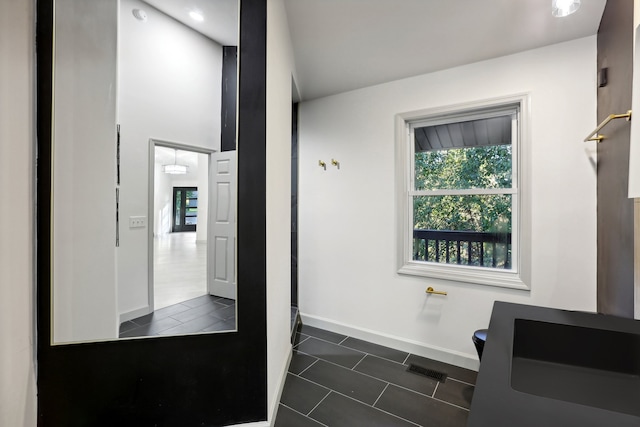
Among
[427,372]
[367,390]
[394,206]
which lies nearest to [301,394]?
[367,390]

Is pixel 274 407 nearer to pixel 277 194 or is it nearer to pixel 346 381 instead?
pixel 346 381

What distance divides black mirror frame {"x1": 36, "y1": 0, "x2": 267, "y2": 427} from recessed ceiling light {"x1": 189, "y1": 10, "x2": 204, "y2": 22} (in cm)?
20

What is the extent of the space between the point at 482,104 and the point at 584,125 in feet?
2.03

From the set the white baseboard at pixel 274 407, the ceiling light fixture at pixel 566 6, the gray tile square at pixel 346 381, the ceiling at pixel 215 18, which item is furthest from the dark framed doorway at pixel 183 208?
the ceiling light fixture at pixel 566 6

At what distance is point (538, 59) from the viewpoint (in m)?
1.86

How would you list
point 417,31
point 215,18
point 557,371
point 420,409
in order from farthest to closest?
point 417,31, point 420,409, point 215,18, point 557,371

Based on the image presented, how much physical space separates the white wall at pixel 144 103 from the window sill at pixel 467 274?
1.91 m

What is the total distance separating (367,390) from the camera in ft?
5.98

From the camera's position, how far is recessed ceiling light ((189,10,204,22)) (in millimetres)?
1294

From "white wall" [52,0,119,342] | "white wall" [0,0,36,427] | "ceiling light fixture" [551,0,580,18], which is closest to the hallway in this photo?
"white wall" [52,0,119,342]

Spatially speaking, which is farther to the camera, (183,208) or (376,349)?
(376,349)

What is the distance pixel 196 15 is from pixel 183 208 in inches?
36.7

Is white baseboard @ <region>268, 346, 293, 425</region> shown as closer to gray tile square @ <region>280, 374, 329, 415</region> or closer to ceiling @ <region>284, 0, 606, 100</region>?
gray tile square @ <region>280, 374, 329, 415</region>

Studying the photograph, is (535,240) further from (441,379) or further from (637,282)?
(441,379)
